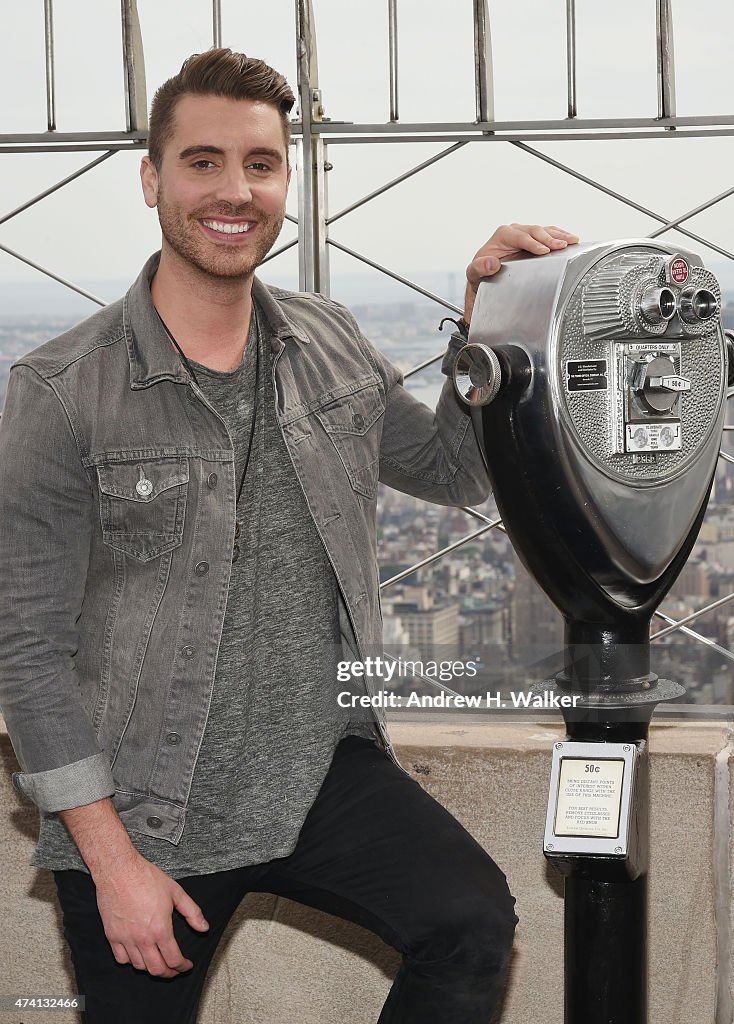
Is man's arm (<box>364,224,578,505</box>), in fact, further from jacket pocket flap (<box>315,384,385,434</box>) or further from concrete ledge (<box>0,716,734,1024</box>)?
concrete ledge (<box>0,716,734,1024</box>)

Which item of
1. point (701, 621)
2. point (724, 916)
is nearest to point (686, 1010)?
point (724, 916)

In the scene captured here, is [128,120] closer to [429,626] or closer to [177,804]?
A: [429,626]

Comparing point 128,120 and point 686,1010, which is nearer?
point 686,1010

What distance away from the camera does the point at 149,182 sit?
5.31 ft

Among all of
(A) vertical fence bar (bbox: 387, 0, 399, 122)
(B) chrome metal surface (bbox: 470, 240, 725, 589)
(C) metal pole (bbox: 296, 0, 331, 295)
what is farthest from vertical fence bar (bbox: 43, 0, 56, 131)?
(B) chrome metal surface (bbox: 470, 240, 725, 589)

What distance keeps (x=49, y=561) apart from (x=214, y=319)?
1.19ft

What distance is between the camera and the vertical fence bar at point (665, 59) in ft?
6.98

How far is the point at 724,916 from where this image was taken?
1.98 m

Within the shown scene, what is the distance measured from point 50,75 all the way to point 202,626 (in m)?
1.24

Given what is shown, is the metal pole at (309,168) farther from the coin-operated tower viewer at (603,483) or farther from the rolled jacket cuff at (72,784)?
the rolled jacket cuff at (72,784)

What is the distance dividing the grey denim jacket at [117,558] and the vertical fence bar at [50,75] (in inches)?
32.6

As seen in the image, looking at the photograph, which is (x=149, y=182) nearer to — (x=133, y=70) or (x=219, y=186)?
(x=219, y=186)

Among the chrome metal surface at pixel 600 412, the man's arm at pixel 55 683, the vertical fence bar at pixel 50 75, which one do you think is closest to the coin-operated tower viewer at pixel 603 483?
the chrome metal surface at pixel 600 412

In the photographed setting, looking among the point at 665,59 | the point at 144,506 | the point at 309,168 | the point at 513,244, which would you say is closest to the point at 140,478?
the point at 144,506
